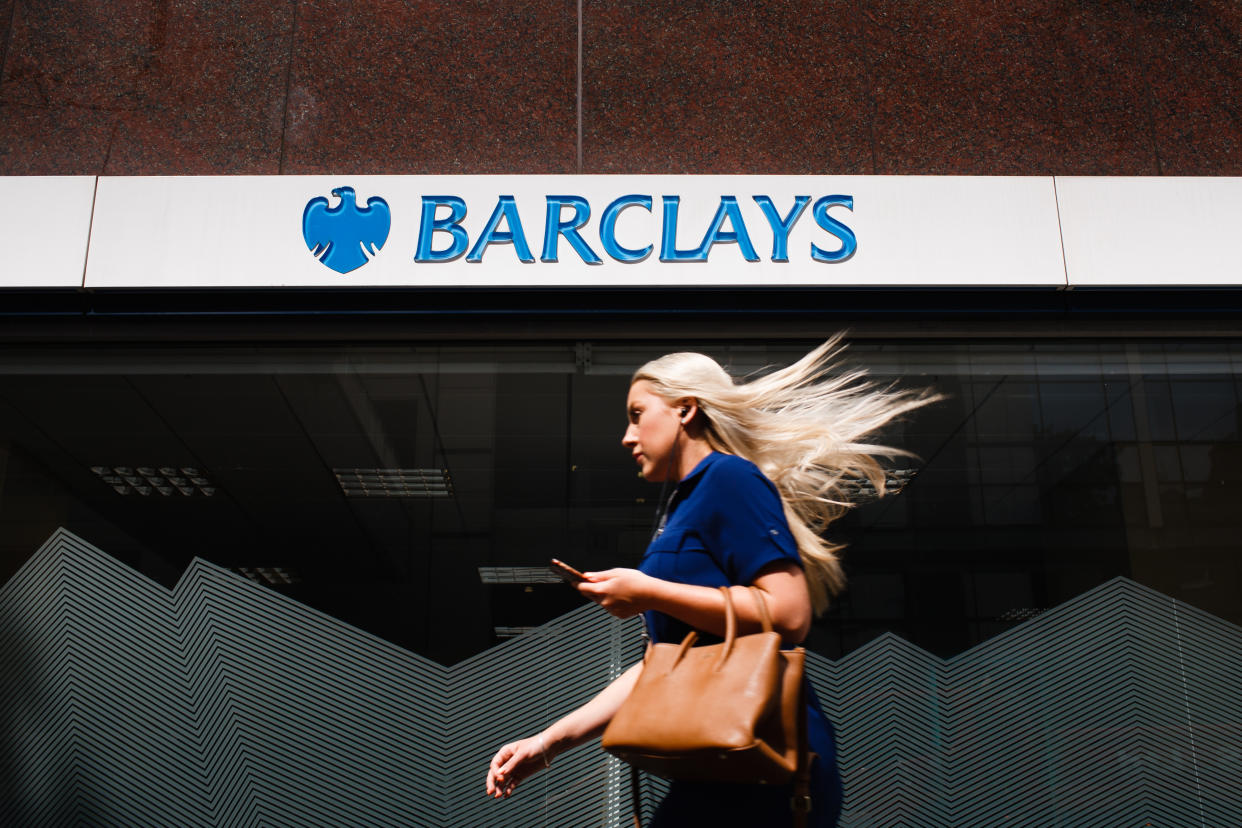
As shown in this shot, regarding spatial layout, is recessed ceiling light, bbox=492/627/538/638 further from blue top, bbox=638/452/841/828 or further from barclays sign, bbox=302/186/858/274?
blue top, bbox=638/452/841/828

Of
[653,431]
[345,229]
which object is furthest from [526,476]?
[653,431]

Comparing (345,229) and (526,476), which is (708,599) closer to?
(526,476)

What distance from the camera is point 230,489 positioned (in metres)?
5.06

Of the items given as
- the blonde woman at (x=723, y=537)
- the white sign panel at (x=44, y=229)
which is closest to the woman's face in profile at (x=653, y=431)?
the blonde woman at (x=723, y=537)

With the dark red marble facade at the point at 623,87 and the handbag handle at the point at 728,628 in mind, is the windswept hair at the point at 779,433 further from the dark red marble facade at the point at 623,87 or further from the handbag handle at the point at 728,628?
the dark red marble facade at the point at 623,87

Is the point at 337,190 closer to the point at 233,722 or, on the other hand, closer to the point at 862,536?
the point at 233,722

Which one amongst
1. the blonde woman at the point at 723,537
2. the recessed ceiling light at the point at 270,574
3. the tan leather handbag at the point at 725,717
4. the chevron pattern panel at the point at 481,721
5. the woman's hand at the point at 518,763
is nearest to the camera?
the tan leather handbag at the point at 725,717

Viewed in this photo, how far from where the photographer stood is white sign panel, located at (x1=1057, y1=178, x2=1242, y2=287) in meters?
5.05

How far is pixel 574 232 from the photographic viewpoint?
5.04 metres

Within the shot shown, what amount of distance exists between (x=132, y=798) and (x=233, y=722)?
21.6 inches

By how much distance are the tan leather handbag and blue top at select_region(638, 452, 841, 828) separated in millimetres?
87

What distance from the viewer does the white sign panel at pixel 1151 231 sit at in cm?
505

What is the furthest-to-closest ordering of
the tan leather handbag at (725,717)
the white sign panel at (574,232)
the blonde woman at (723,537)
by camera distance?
the white sign panel at (574,232), the blonde woman at (723,537), the tan leather handbag at (725,717)

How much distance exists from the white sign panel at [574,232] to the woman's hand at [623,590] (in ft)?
10.4
